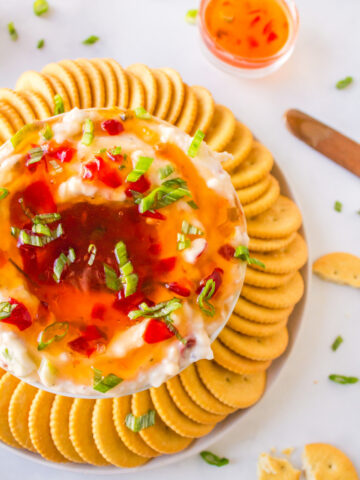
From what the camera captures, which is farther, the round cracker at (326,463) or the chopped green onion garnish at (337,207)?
the chopped green onion garnish at (337,207)

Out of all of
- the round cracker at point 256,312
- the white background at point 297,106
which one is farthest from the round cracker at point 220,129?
the round cracker at point 256,312

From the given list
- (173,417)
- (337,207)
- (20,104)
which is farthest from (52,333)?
(337,207)

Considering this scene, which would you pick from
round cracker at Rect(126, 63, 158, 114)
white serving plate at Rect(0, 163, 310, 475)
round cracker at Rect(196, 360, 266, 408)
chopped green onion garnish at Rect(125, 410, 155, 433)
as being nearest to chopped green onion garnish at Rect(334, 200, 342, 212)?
white serving plate at Rect(0, 163, 310, 475)

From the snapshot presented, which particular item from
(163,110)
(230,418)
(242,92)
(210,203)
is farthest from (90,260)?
(242,92)

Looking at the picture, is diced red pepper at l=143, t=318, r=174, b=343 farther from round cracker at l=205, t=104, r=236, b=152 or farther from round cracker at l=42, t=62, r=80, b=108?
round cracker at l=42, t=62, r=80, b=108

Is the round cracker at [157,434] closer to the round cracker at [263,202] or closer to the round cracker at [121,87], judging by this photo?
the round cracker at [263,202]
